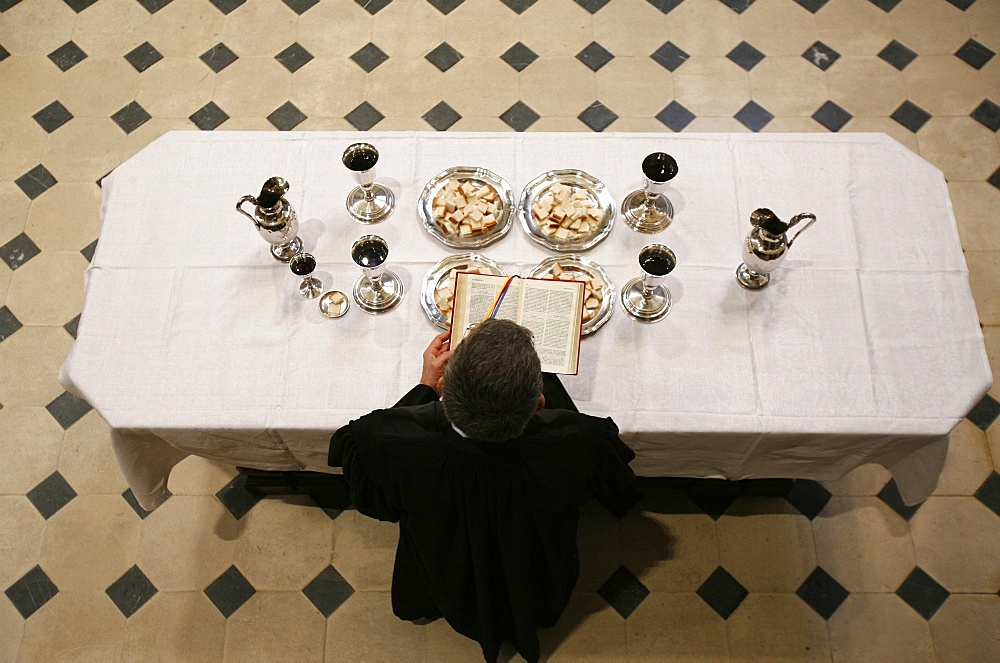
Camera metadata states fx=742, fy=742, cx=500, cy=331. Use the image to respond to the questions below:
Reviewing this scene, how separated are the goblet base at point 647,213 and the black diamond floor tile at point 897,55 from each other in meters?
2.39

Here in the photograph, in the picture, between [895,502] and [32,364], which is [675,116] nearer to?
[895,502]

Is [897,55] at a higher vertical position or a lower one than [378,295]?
higher

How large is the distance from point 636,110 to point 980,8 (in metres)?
2.07

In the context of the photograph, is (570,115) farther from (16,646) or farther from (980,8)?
(16,646)

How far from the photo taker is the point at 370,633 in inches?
111

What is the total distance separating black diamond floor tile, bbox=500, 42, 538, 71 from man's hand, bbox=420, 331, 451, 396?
2395 millimetres

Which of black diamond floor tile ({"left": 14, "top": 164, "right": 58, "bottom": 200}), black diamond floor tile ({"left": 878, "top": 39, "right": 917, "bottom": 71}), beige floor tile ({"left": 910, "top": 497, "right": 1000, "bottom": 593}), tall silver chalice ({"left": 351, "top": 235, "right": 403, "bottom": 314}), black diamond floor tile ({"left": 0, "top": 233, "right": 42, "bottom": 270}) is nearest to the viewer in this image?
tall silver chalice ({"left": 351, "top": 235, "right": 403, "bottom": 314})

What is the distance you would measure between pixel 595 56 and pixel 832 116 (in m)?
1.30

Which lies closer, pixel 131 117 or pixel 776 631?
pixel 776 631

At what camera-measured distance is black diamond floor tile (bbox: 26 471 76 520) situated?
3.08 m

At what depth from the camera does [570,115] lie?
12.9 ft

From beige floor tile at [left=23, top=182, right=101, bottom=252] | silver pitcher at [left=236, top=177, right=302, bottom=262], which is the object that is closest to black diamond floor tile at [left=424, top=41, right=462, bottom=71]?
beige floor tile at [left=23, top=182, right=101, bottom=252]

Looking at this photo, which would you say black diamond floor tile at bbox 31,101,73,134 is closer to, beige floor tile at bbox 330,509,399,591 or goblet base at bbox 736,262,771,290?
beige floor tile at bbox 330,509,399,591

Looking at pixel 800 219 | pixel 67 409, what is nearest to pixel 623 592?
pixel 800 219
